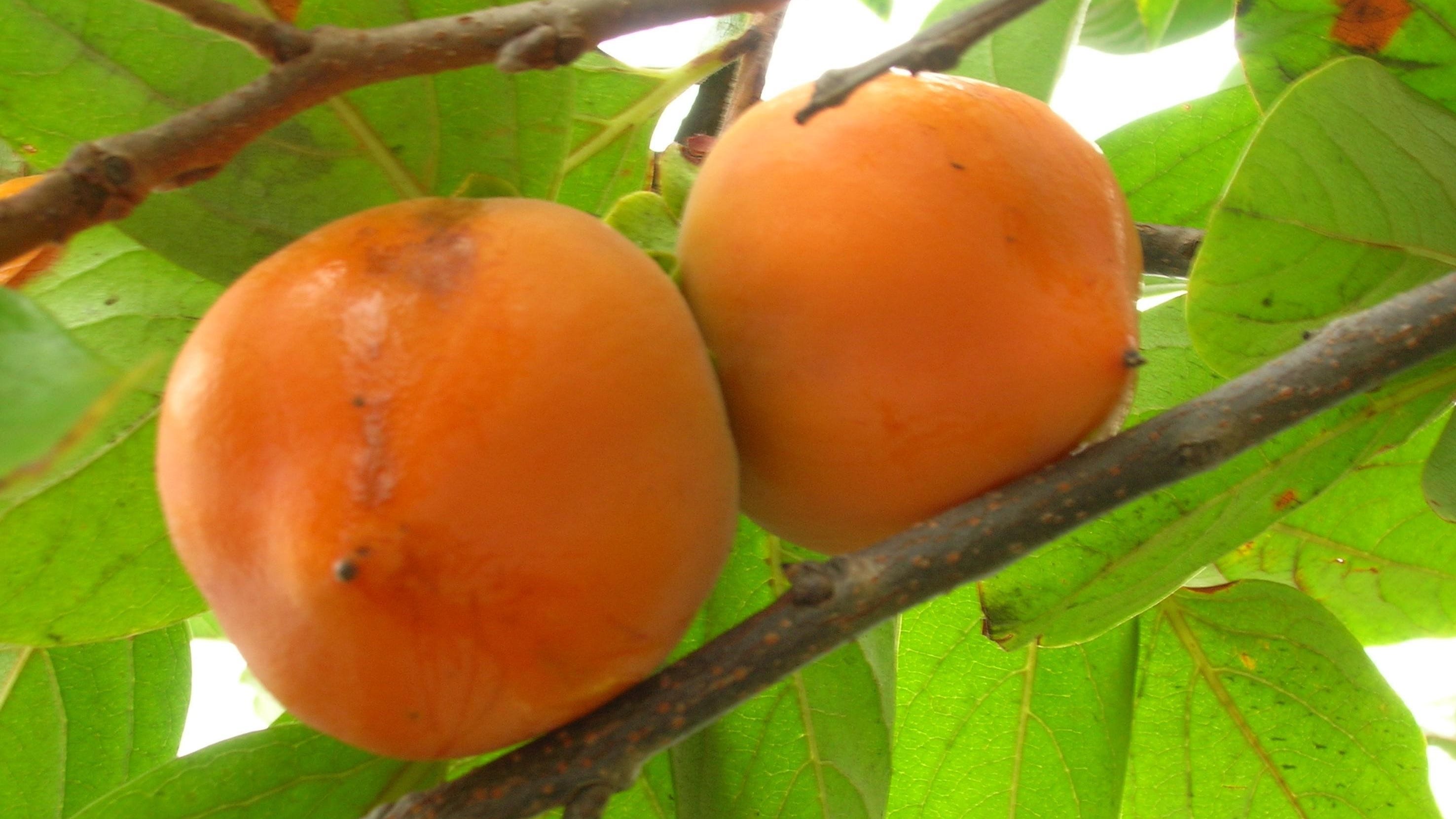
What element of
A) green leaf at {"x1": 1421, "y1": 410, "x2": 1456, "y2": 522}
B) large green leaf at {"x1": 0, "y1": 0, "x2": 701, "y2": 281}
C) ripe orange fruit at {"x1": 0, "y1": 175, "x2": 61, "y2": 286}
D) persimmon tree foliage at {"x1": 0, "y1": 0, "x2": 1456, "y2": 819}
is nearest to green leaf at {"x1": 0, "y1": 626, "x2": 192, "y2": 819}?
persimmon tree foliage at {"x1": 0, "y1": 0, "x2": 1456, "y2": 819}

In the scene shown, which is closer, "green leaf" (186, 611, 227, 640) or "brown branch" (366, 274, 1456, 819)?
"brown branch" (366, 274, 1456, 819)

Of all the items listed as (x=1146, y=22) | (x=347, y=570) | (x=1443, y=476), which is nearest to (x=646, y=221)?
(x=347, y=570)

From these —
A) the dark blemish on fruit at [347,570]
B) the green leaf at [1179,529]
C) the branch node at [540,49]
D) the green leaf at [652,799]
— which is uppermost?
the branch node at [540,49]

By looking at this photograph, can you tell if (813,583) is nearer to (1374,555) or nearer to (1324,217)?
(1324,217)

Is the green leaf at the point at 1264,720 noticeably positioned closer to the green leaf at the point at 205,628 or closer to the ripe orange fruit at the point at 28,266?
the ripe orange fruit at the point at 28,266

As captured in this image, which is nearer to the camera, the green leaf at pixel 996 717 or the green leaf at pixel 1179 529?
the green leaf at pixel 1179 529

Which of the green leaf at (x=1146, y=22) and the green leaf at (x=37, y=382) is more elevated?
the green leaf at (x=37, y=382)

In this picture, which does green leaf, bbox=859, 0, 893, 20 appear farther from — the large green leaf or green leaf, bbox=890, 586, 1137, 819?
the large green leaf

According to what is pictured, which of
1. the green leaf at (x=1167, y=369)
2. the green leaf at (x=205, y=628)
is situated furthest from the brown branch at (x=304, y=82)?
the green leaf at (x=205, y=628)

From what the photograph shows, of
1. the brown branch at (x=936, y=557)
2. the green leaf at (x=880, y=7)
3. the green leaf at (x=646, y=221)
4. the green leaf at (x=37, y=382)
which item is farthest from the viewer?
the green leaf at (x=880, y=7)
